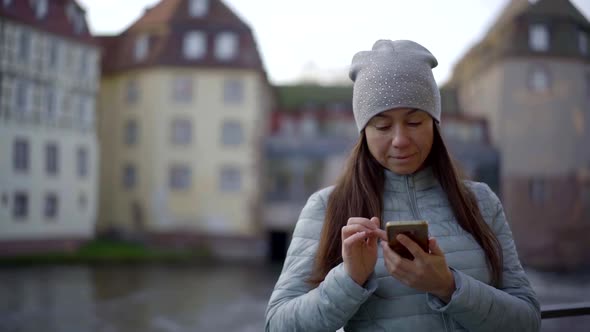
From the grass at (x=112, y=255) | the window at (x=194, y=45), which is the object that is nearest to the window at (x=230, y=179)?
the grass at (x=112, y=255)

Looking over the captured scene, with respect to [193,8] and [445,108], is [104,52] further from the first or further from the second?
[445,108]

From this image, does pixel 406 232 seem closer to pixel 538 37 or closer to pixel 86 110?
pixel 538 37

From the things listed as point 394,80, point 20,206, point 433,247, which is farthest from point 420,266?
point 20,206

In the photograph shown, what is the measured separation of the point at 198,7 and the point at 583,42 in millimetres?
7670

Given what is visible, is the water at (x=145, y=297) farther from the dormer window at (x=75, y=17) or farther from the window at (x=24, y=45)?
the dormer window at (x=75, y=17)

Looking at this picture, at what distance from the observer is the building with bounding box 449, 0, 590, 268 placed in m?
6.24

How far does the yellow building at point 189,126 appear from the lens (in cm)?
996

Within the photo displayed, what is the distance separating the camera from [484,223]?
77 centimetres

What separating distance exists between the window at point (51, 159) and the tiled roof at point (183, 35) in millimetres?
2512

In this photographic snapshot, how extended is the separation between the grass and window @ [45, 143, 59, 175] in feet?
3.75

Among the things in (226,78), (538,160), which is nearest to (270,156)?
(226,78)

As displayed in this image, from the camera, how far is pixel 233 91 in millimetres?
11109

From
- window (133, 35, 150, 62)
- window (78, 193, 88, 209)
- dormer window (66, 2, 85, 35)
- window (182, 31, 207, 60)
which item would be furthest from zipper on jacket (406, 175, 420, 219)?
window (182, 31, 207, 60)

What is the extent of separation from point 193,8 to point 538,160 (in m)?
7.38
